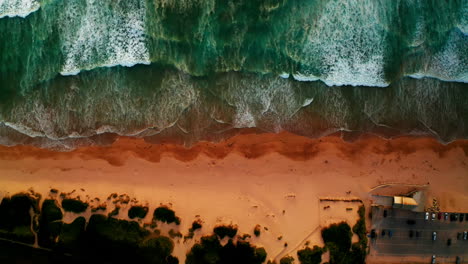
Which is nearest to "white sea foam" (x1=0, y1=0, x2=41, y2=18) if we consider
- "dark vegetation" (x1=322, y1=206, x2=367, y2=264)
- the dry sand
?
the dry sand

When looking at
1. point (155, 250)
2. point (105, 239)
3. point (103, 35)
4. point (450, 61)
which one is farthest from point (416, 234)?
point (103, 35)

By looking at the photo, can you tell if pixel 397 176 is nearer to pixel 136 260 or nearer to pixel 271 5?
pixel 271 5

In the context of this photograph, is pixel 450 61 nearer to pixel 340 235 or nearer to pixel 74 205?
pixel 340 235

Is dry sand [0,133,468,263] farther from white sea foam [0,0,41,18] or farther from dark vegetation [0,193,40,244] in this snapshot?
white sea foam [0,0,41,18]

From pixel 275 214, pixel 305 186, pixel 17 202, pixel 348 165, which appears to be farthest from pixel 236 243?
pixel 17 202

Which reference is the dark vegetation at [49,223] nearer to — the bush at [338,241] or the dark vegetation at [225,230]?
the dark vegetation at [225,230]
